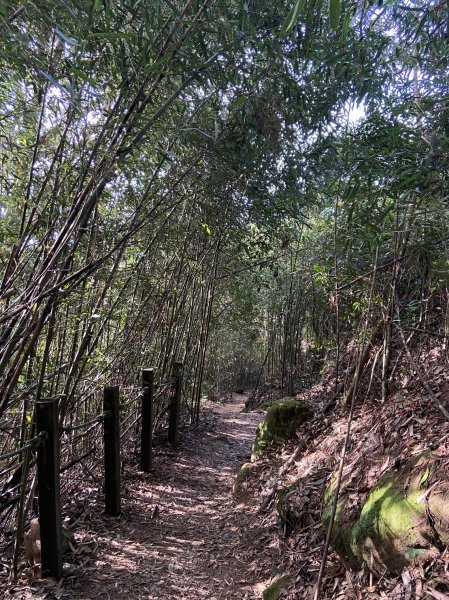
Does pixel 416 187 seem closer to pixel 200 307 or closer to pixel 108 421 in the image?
pixel 108 421

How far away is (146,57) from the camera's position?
183 cm

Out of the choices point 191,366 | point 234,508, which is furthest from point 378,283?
point 191,366

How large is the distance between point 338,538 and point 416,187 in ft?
5.93

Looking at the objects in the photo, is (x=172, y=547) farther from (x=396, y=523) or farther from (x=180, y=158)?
(x=180, y=158)

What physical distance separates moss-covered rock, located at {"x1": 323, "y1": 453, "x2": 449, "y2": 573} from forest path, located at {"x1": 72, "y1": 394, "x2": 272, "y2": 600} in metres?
0.64

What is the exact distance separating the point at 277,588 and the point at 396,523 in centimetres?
74

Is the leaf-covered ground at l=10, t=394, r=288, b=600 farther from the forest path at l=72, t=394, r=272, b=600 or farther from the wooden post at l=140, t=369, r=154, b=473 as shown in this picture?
the wooden post at l=140, t=369, r=154, b=473

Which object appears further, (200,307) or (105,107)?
(200,307)

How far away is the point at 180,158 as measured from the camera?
2879mm

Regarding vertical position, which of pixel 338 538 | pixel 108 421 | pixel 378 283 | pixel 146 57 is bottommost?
pixel 338 538

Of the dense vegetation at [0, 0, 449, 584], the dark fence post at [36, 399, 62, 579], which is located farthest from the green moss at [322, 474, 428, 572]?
the dark fence post at [36, 399, 62, 579]

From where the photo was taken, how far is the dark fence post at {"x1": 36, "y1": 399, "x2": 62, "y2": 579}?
2.09 metres

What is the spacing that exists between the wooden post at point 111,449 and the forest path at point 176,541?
0.50 ft

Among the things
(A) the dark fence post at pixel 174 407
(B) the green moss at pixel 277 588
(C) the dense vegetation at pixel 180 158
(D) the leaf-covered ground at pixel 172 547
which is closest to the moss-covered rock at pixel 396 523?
(B) the green moss at pixel 277 588
